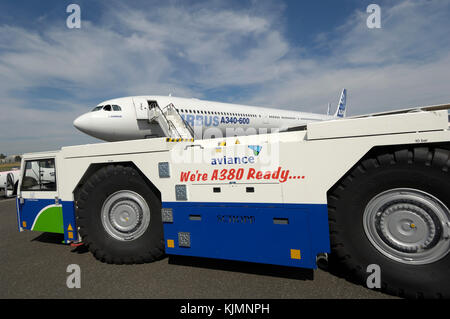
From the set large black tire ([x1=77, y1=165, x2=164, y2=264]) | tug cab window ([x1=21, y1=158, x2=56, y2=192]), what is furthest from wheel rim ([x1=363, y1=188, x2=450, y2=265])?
tug cab window ([x1=21, y1=158, x2=56, y2=192])

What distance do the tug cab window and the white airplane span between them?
13.5ft

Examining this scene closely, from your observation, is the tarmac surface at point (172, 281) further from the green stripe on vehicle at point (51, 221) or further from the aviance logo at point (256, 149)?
the aviance logo at point (256, 149)

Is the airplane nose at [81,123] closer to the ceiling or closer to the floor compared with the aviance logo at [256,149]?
closer to the ceiling

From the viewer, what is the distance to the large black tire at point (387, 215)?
8.42 feet

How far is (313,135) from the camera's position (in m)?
2.93

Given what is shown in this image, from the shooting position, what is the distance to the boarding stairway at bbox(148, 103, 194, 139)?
891cm

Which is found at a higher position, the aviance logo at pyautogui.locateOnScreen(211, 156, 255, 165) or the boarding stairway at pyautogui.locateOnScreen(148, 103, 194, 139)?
the boarding stairway at pyautogui.locateOnScreen(148, 103, 194, 139)

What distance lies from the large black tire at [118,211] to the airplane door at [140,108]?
7.03 metres

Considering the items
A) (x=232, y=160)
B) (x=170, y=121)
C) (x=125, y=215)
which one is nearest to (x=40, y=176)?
(x=125, y=215)

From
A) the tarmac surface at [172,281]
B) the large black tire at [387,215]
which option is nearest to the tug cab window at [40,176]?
the tarmac surface at [172,281]

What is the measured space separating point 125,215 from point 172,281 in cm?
136

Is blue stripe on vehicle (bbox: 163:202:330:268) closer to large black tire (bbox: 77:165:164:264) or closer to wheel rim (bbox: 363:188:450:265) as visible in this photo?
large black tire (bbox: 77:165:164:264)
